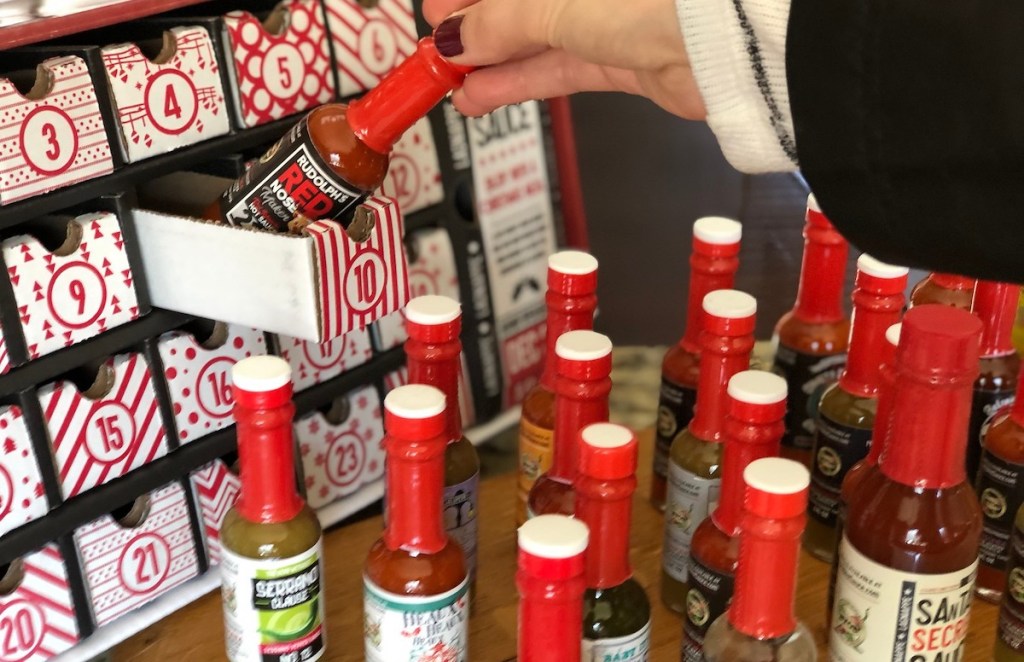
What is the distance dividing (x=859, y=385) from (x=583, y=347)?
0.80 feet

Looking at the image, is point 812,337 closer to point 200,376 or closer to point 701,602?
point 701,602

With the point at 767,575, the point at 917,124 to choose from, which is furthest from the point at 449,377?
the point at 917,124

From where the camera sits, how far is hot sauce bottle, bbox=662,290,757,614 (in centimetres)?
77

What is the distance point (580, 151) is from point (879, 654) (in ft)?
3.02

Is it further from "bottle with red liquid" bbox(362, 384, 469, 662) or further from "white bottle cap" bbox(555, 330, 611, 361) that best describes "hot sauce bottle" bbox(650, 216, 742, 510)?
"bottle with red liquid" bbox(362, 384, 469, 662)

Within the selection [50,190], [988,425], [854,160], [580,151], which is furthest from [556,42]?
[580,151]

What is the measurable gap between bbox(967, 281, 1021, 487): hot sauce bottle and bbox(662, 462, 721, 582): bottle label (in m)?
0.23

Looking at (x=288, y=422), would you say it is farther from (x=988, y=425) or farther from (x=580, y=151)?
(x=580, y=151)

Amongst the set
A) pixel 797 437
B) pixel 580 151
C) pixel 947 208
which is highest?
pixel 947 208

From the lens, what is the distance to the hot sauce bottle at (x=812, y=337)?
0.92 meters

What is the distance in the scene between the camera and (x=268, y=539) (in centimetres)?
72

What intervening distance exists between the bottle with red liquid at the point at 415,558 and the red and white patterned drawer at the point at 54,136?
257 mm

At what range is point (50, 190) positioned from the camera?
720 millimetres

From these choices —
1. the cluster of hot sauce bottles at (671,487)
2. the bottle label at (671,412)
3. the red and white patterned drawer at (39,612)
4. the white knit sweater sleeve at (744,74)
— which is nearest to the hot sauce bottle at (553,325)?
the cluster of hot sauce bottles at (671,487)
